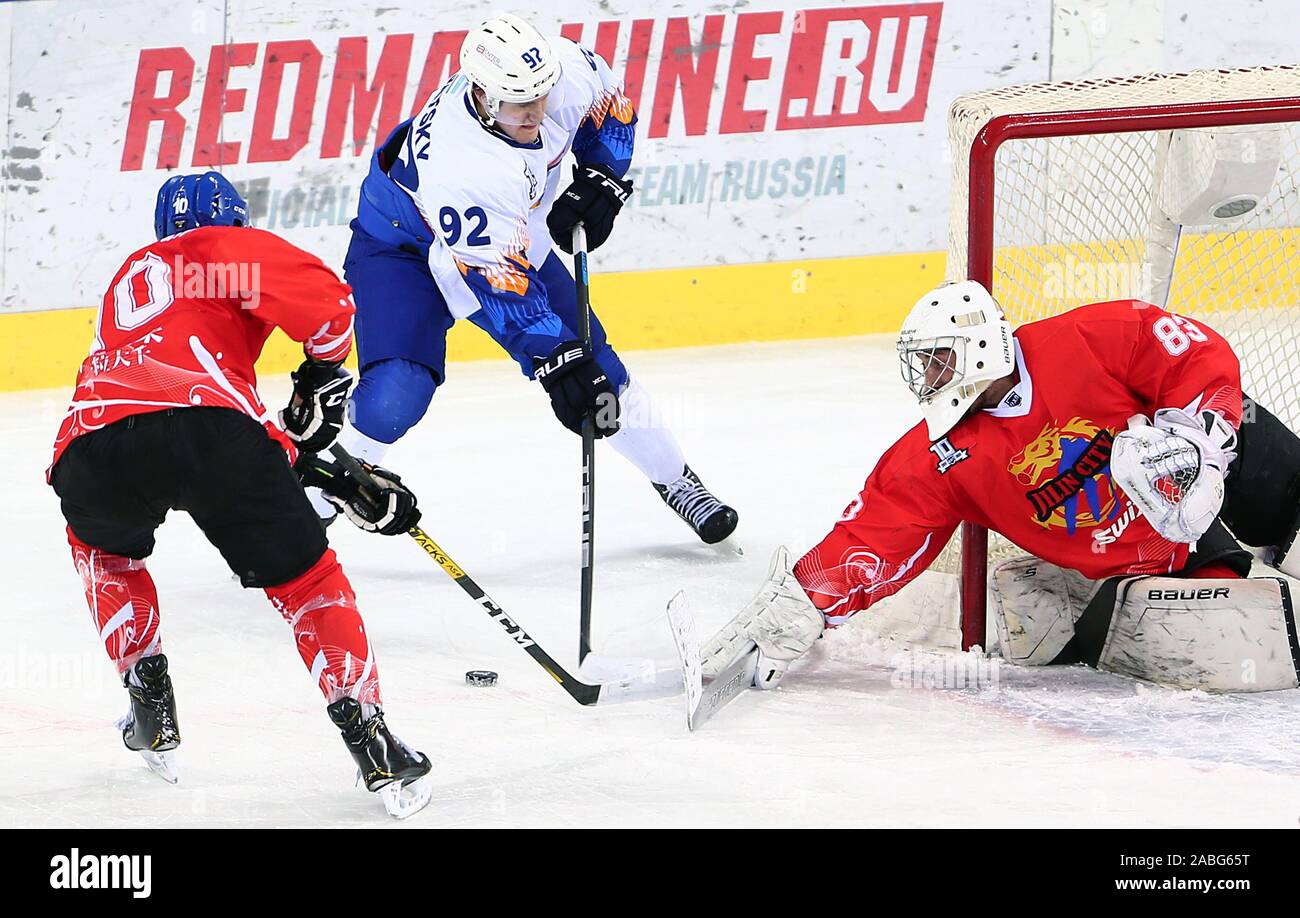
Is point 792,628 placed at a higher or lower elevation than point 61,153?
lower

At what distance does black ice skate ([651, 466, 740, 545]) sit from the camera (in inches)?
168

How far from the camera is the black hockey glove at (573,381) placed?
3.63m

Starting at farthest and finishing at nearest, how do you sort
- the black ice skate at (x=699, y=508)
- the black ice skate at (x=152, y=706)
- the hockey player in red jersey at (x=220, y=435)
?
the black ice skate at (x=699, y=508)
the black ice skate at (x=152, y=706)
the hockey player in red jersey at (x=220, y=435)

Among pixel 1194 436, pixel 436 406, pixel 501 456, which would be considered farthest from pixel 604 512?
pixel 1194 436

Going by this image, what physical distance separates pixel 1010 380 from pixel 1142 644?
52 cm

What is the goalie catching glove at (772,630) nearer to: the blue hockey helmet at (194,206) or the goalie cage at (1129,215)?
the goalie cage at (1129,215)

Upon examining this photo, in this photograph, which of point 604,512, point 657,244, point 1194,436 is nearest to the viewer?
point 1194,436

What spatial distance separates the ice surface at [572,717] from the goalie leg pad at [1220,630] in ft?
0.14

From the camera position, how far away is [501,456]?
17.3 ft

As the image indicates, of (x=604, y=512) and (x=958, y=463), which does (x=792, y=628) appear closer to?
(x=958, y=463)

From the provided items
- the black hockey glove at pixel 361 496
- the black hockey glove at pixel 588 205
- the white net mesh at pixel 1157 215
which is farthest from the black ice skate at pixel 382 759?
the black hockey glove at pixel 588 205

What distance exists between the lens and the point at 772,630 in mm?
3281

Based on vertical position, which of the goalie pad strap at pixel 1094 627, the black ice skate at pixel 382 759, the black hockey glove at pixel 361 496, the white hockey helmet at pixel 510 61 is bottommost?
the black ice skate at pixel 382 759
